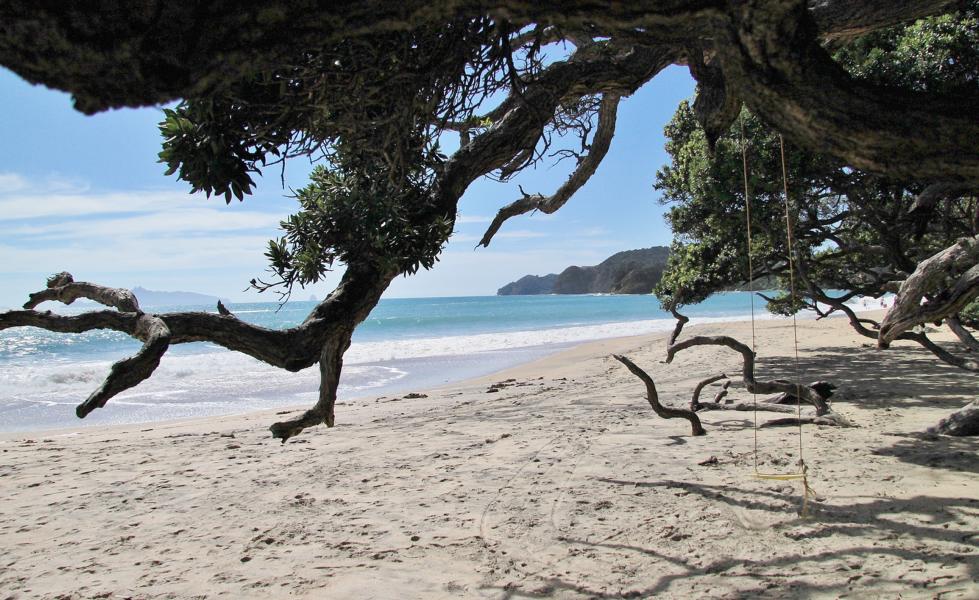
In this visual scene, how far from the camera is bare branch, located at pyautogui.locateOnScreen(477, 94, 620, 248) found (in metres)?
6.14

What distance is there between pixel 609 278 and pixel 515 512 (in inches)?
4472

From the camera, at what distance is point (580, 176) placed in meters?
6.26

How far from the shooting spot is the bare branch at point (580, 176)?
20.2 ft

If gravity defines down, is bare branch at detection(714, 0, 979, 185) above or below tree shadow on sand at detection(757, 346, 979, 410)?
above

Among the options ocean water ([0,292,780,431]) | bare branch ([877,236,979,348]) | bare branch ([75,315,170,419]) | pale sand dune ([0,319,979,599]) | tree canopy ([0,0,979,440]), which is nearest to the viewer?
tree canopy ([0,0,979,440])

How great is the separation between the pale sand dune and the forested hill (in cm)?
7219

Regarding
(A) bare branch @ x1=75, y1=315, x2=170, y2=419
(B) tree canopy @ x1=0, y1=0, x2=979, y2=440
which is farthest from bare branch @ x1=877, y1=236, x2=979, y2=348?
(A) bare branch @ x1=75, y1=315, x2=170, y2=419

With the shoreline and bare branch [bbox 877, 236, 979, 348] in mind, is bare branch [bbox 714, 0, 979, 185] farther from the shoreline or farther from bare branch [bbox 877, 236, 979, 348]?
the shoreline

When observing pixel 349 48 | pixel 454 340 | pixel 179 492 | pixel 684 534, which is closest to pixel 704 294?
pixel 684 534

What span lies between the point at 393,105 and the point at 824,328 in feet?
76.9

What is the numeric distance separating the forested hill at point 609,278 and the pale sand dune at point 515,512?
72188 millimetres

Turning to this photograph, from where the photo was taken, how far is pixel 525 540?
4.26 metres

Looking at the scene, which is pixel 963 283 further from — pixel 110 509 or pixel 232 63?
pixel 110 509

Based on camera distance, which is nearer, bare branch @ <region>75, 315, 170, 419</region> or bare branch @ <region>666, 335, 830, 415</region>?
bare branch @ <region>75, 315, 170, 419</region>
